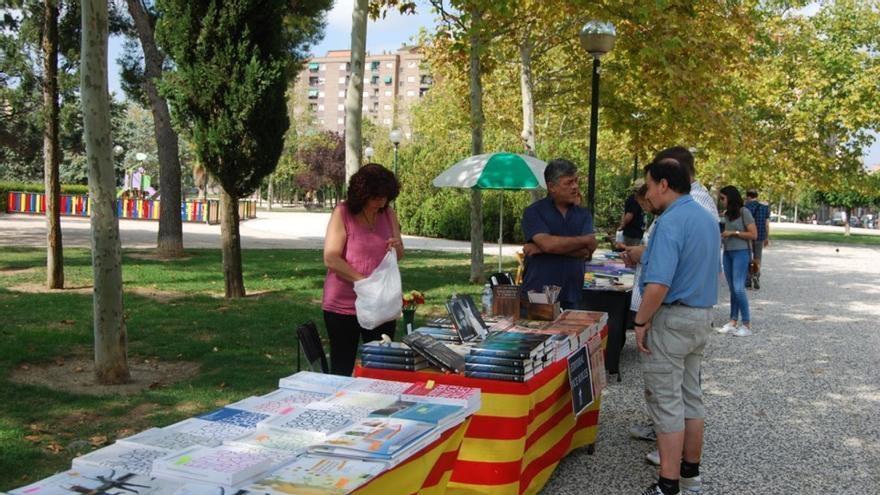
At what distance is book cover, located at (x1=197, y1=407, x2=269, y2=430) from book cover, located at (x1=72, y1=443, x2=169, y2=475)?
35 cm

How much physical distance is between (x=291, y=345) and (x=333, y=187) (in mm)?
64504

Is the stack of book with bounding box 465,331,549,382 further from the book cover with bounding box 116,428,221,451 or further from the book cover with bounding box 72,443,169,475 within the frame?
the book cover with bounding box 72,443,169,475

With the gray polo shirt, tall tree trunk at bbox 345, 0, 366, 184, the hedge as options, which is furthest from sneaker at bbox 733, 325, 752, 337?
the hedge

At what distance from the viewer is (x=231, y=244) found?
37.8 feet

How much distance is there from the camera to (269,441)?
2.62 meters

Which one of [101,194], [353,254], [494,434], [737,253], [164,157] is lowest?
[494,434]

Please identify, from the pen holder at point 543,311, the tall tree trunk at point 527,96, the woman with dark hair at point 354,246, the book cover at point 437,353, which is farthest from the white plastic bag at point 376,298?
the tall tree trunk at point 527,96

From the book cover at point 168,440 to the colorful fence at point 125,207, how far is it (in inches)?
1279

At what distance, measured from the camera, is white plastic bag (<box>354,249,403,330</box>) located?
15.6 feet

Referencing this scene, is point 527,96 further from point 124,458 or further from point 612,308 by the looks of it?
point 124,458

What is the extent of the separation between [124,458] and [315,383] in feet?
3.51

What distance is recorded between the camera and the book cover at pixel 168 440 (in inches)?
100

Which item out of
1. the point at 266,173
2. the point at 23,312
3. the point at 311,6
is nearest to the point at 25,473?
the point at 23,312

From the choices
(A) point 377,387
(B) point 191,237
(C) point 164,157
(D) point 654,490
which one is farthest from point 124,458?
(B) point 191,237
